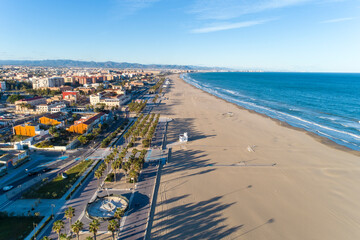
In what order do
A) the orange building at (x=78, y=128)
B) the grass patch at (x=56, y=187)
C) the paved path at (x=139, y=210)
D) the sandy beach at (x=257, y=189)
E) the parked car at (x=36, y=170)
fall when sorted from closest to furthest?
the paved path at (x=139, y=210)
the sandy beach at (x=257, y=189)
the grass patch at (x=56, y=187)
the parked car at (x=36, y=170)
the orange building at (x=78, y=128)

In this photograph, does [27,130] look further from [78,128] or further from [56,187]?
[56,187]

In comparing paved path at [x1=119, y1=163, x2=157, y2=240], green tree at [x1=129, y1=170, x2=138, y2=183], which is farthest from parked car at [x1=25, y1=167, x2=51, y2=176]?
paved path at [x1=119, y1=163, x2=157, y2=240]

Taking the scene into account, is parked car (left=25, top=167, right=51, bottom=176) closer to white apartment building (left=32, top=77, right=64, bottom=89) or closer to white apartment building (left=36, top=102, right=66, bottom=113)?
white apartment building (left=36, top=102, right=66, bottom=113)

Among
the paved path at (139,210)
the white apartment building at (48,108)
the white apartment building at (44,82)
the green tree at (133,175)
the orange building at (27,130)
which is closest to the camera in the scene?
the paved path at (139,210)

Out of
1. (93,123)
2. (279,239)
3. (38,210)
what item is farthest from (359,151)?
(93,123)

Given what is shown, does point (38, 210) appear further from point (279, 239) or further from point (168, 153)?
point (279, 239)

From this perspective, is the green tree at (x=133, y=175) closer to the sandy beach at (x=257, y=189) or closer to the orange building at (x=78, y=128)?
the sandy beach at (x=257, y=189)

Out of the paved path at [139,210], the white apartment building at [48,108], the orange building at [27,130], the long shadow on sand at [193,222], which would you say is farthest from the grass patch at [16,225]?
the white apartment building at [48,108]

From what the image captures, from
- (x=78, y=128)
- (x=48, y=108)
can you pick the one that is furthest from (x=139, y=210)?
(x=48, y=108)
